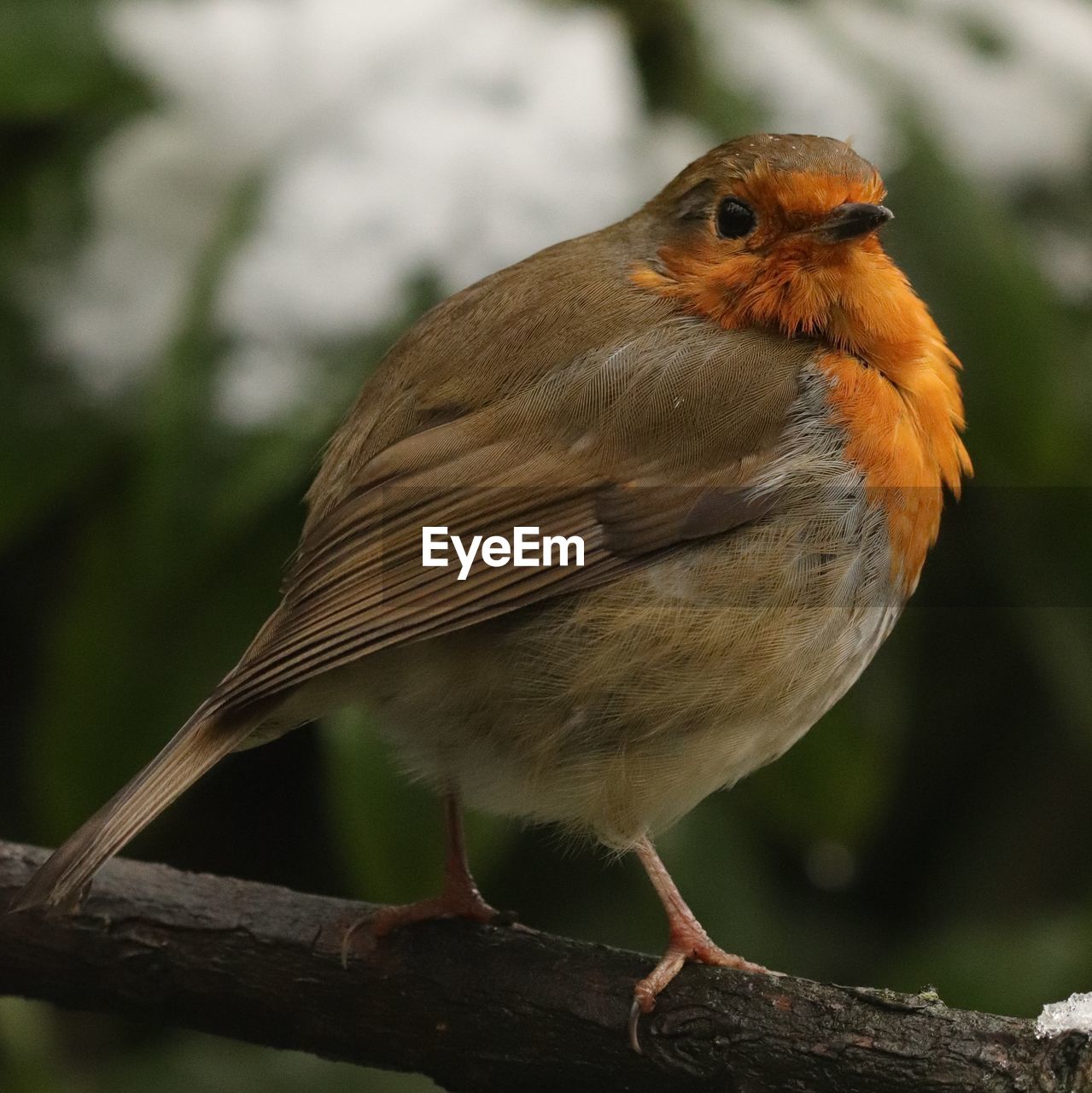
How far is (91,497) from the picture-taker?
3398mm

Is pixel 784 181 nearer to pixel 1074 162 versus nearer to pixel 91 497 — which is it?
pixel 1074 162

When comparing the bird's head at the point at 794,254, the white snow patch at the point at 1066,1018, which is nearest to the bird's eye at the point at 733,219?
the bird's head at the point at 794,254

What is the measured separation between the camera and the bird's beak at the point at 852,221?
265cm

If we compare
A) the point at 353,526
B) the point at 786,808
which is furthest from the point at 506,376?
the point at 786,808

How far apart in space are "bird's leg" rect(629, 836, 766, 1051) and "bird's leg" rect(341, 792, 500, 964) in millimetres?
→ 262

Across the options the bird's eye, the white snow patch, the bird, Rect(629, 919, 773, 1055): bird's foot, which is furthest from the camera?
the bird's eye

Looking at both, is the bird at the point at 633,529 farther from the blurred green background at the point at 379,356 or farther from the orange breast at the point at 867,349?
the blurred green background at the point at 379,356

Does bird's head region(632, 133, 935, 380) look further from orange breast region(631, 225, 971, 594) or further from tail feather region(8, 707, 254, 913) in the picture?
tail feather region(8, 707, 254, 913)

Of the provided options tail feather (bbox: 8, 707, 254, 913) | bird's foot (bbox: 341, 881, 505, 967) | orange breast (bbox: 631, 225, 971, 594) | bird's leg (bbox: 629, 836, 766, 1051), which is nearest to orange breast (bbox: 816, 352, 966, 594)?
orange breast (bbox: 631, 225, 971, 594)

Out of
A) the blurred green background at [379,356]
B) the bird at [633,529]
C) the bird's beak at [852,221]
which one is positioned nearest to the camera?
the bird at [633,529]

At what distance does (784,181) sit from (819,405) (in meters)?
0.37

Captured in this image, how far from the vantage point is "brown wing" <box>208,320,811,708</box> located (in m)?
2.53

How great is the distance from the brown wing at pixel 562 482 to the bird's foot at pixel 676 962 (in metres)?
0.54

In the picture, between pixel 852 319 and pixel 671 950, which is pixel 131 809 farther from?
pixel 852 319
